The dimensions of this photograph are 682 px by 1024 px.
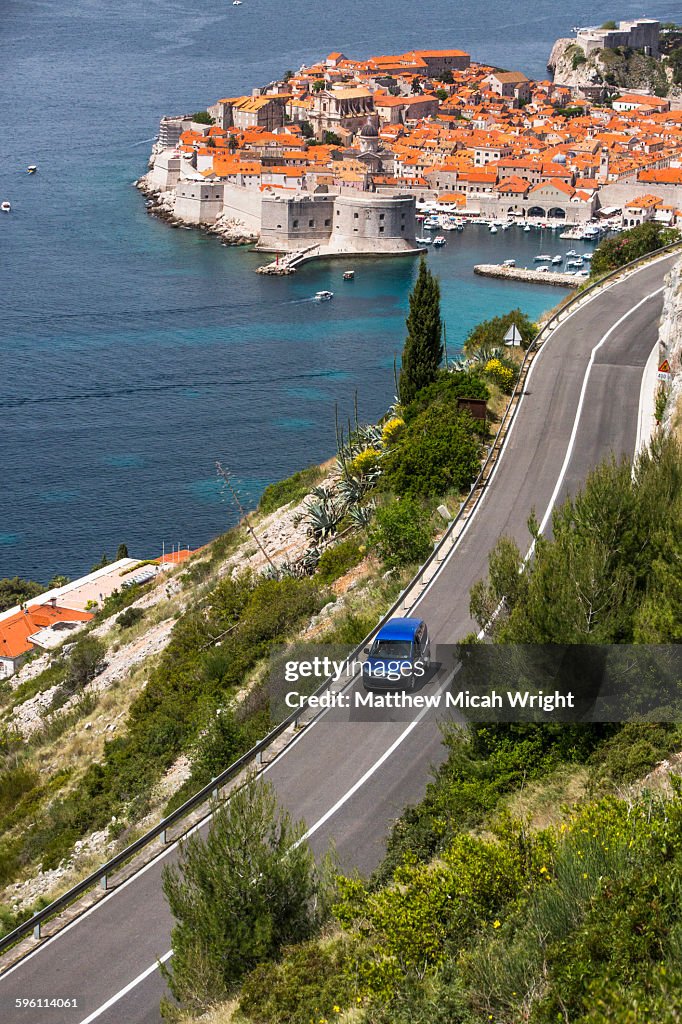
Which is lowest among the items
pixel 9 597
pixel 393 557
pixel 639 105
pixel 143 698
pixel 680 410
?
pixel 9 597

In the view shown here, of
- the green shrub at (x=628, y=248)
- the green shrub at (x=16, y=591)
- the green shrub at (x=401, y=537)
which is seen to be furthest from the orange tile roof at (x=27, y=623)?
the green shrub at (x=628, y=248)

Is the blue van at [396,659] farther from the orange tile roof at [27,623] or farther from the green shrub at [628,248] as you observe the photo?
the green shrub at [628,248]

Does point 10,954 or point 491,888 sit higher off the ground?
point 491,888

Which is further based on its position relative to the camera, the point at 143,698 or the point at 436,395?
the point at 436,395

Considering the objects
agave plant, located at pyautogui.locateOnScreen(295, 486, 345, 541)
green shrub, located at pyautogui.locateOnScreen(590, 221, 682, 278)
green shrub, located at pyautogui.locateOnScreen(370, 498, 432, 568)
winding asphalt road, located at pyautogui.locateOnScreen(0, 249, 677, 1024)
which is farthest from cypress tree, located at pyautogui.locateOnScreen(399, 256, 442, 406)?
green shrub, located at pyautogui.locateOnScreen(590, 221, 682, 278)

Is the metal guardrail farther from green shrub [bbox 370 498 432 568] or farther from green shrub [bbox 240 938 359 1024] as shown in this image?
green shrub [bbox 240 938 359 1024]

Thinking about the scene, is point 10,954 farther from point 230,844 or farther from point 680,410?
point 680,410

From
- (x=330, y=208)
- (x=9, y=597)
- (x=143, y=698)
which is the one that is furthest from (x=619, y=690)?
(x=330, y=208)

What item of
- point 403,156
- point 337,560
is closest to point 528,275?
point 403,156

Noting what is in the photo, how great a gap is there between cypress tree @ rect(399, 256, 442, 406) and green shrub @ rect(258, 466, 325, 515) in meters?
2.67

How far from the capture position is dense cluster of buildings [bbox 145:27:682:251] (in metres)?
77.3

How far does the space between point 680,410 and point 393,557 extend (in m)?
4.98

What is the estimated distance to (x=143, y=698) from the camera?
17.1 meters

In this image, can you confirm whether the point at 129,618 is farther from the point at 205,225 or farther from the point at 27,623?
the point at 205,225
